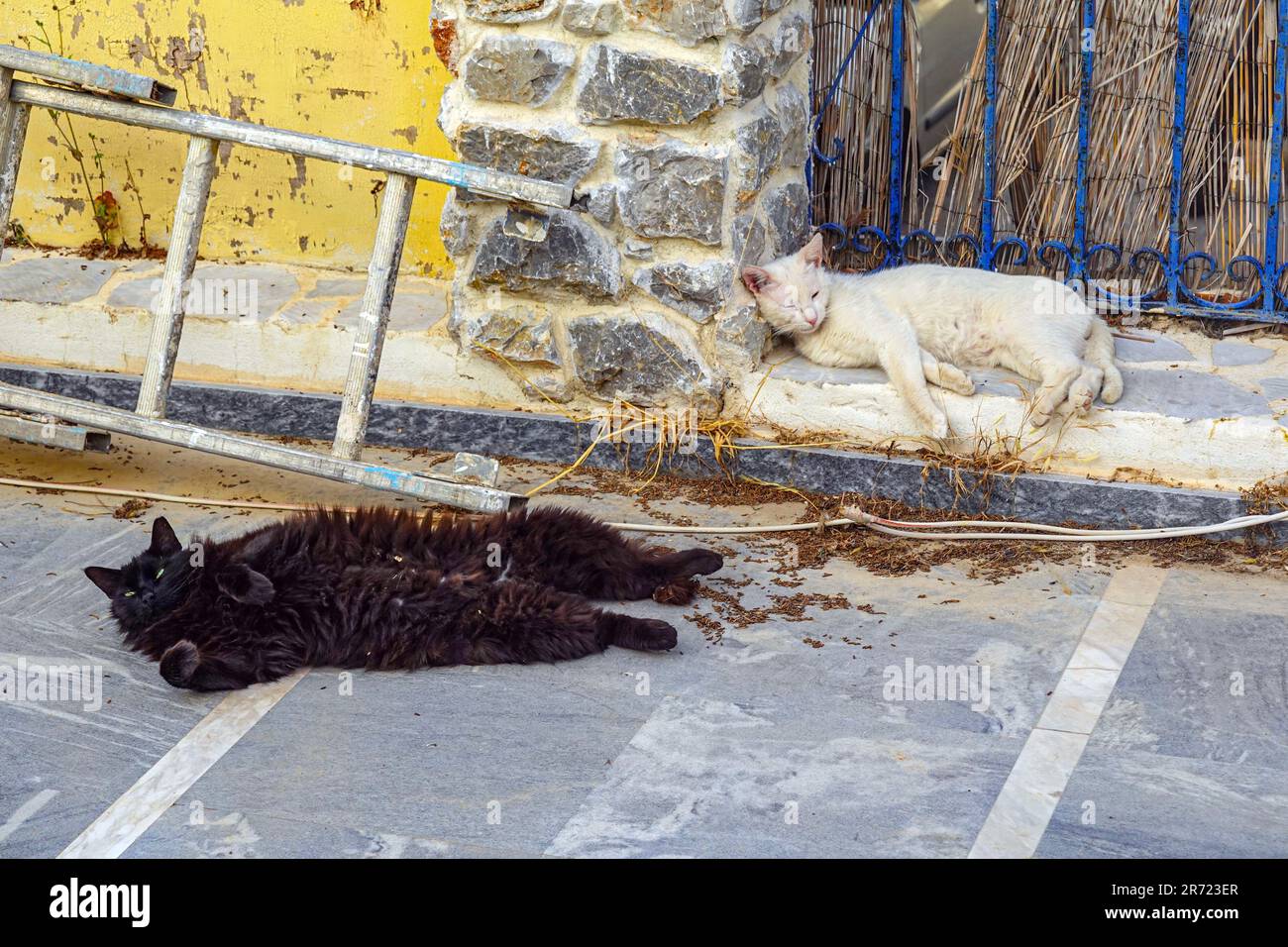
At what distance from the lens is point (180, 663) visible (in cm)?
305

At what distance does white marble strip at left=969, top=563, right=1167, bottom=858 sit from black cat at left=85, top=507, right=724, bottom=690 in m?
0.93

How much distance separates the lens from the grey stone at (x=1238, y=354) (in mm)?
4438

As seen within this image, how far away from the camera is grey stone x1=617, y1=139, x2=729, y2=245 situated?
422cm

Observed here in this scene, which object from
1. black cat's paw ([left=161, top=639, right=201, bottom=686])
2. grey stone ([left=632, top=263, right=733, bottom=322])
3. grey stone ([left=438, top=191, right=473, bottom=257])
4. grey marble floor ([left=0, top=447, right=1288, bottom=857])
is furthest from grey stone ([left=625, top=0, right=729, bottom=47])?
black cat's paw ([left=161, top=639, right=201, bottom=686])

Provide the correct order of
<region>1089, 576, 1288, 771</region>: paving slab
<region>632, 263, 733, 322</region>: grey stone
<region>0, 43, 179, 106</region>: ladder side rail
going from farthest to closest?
<region>632, 263, 733, 322</region>: grey stone → <region>0, 43, 179, 106</region>: ladder side rail → <region>1089, 576, 1288, 771</region>: paving slab

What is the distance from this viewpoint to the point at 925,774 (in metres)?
2.80

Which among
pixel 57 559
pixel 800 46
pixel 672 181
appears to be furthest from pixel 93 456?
pixel 800 46

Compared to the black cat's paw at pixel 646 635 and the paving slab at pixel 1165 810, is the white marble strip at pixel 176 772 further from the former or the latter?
the paving slab at pixel 1165 810

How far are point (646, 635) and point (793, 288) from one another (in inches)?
60.9

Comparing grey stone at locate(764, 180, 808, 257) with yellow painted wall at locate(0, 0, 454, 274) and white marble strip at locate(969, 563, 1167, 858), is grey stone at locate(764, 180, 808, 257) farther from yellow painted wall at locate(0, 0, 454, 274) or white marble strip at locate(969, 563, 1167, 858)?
white marble strip at locate(969, 563, 1167, 858)

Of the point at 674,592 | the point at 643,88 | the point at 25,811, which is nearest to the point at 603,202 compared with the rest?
the point at 643,88

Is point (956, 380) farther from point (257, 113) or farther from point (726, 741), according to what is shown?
point (257, 113)

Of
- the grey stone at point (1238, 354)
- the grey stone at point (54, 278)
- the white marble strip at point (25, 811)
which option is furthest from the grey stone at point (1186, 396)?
the grey stone at point (54, 278)

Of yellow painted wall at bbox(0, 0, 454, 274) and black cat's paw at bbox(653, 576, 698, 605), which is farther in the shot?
yellow painted wall at bbox(0, 0, 454, 274)
